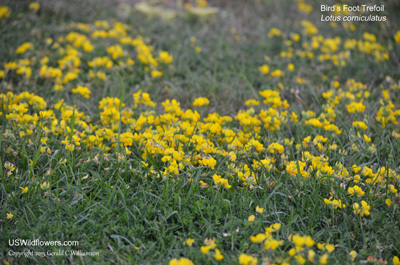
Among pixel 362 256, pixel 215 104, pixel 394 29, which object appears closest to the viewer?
pixel 362 256

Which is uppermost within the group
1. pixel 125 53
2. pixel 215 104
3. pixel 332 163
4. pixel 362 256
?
pixel 125 53

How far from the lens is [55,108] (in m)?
3.06

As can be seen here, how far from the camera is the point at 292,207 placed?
222 cm

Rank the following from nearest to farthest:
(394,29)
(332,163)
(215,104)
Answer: (332,163) → (215,104) → (394,29)

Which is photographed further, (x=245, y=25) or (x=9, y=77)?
(x=245, y=25)

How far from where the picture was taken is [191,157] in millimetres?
2504

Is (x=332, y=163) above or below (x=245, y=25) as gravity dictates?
below

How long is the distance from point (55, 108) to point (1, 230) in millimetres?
1294

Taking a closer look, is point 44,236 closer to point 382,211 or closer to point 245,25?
point 382,211

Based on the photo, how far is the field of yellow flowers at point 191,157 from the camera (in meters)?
2.00

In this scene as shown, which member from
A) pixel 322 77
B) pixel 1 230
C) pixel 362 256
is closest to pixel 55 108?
pixel 1 230

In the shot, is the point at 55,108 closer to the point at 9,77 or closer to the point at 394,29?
the point at 9,77

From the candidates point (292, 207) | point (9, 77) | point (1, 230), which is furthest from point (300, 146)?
point (9, 77)

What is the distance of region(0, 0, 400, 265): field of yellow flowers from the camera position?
6.55 ft
